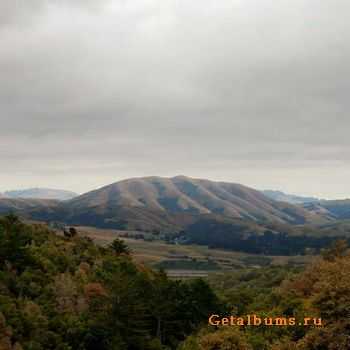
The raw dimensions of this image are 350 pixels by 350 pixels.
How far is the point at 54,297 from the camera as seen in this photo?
200 feet

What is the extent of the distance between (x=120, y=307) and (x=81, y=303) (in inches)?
383

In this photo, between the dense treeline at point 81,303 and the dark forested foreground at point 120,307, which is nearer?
the dark forested foreground at point 120,307

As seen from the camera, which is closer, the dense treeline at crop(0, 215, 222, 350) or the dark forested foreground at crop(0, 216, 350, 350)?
the dark forested foreground at crop(0, 216, 350, 350)

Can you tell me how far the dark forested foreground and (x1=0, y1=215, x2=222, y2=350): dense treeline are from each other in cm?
10

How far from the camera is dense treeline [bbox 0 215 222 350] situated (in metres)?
52.0

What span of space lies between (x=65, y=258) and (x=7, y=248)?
1286 cm

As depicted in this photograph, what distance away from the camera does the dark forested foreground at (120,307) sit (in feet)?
121

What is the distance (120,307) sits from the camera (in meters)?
55.4

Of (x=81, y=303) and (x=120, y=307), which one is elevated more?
(x=120, y=307)

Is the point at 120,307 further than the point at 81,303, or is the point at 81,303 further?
Answer: the point at 81,303

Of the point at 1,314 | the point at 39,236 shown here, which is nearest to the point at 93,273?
the point at 39,236

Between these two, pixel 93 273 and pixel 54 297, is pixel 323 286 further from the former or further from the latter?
pixel 93 273

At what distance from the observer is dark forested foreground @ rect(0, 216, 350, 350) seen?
121 ft

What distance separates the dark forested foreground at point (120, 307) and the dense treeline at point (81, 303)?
0.10m
